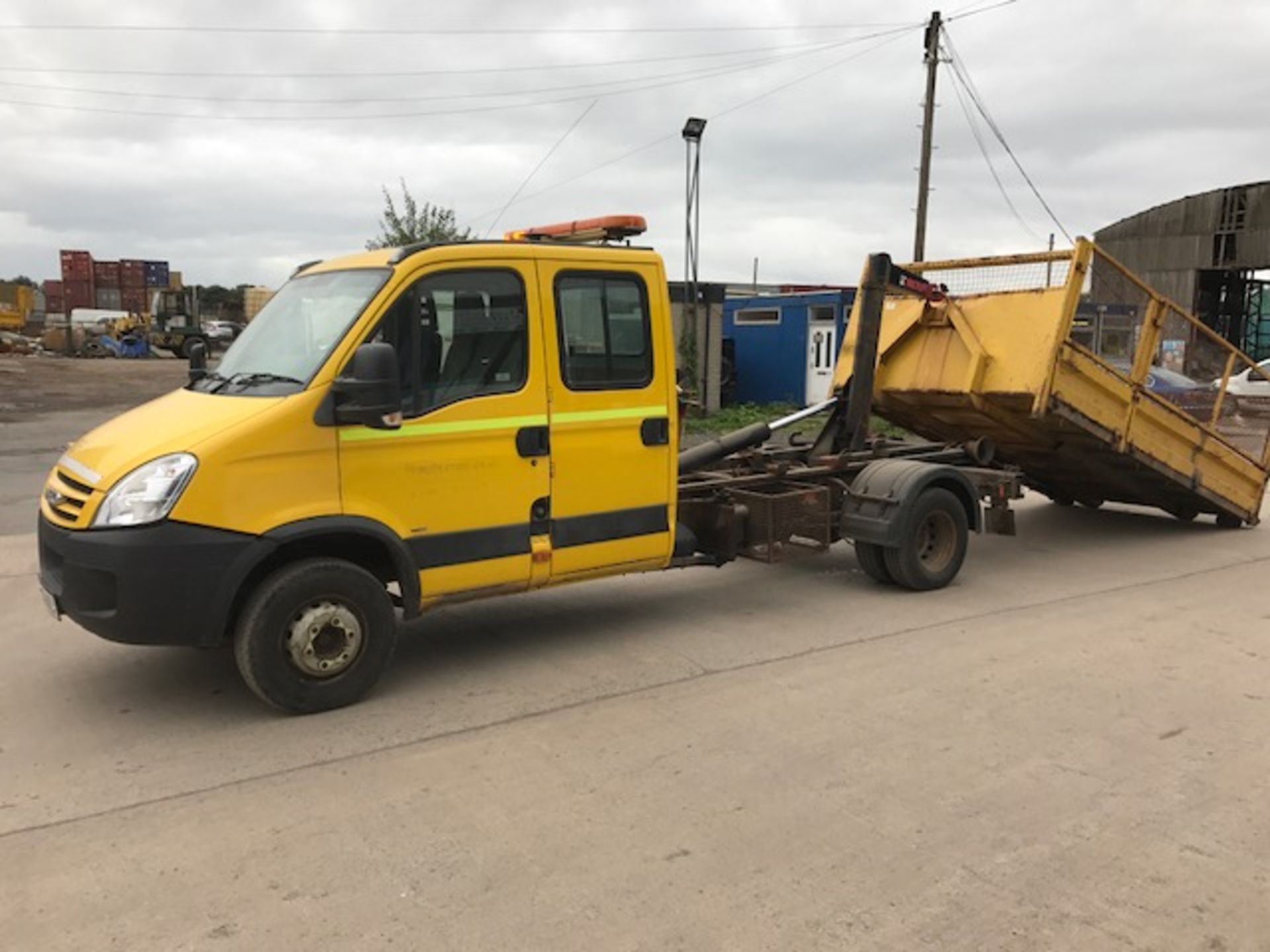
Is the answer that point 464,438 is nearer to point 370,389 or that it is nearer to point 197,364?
point 370,389

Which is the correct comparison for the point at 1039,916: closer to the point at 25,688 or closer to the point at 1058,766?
the point at 1058,766

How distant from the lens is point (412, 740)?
4609 mm

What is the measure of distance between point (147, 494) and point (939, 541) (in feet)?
18.5

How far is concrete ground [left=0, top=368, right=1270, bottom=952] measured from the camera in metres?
3.20

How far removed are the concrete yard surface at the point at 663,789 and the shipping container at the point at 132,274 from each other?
69773 millimetres

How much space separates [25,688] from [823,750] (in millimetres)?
4100

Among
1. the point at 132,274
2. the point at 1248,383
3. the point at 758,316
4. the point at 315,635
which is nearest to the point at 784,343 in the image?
the point at 758,316

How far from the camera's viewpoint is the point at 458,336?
520cm

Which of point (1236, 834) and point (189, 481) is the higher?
point (189, 481)

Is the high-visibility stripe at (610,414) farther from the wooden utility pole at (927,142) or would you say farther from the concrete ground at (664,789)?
the wooden utility pole at (927,142)

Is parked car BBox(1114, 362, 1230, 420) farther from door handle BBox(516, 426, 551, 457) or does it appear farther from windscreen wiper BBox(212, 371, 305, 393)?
windscreen wiper BBox(212, 371, 305, 393)

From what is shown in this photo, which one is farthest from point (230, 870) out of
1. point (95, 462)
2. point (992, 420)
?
point (992, 420)

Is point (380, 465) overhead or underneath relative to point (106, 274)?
underneath


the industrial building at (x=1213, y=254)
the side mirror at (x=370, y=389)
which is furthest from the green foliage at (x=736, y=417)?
the industrial building at (x=1213, y=254)
